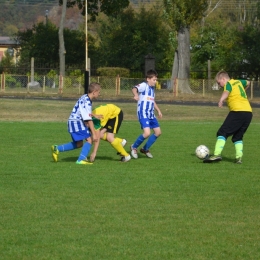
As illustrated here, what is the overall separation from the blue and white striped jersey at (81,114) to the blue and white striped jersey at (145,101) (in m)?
1.83

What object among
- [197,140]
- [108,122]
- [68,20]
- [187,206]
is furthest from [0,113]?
[68,20]

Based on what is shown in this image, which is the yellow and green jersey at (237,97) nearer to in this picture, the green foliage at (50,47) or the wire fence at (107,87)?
the wire fence at (107,87)

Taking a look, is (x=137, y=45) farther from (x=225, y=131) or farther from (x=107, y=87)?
(x=225, y=131)

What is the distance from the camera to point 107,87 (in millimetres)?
47000

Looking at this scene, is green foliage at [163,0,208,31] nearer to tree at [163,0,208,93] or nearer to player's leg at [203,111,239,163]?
tree at [163,0,208,93]

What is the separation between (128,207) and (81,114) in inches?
158

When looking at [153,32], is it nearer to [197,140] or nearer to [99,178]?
[197,140]

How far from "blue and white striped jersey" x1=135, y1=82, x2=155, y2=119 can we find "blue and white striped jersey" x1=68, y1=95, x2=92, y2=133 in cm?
183

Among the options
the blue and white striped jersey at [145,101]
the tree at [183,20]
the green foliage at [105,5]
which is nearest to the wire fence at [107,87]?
the tree at [183,20]

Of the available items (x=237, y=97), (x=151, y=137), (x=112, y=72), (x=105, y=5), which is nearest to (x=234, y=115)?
(x=237, y=97)

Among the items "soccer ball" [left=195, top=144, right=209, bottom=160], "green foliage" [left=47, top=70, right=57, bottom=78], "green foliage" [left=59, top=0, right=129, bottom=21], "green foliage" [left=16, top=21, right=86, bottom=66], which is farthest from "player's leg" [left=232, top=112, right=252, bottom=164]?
"green foliage" [left=16, top=21, right=86, bottom=66]

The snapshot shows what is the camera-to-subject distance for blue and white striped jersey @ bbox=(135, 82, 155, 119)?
1436 centimetres

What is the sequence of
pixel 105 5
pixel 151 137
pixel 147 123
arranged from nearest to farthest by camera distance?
pixel 147 123 < pixel 151 137 < pixel 105 5

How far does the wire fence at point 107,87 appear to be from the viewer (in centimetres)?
4506
